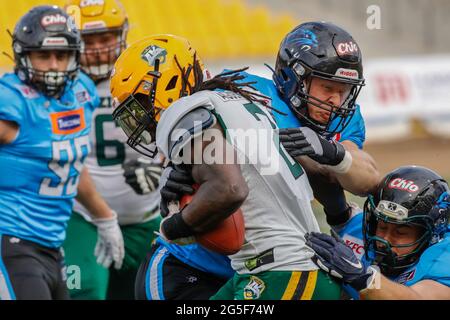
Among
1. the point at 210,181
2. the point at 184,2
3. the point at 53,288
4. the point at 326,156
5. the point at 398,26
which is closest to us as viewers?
the point at 210,181

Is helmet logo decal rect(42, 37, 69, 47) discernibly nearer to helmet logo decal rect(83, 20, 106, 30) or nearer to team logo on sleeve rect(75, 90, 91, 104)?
team logo on sleeve rect(75, 90, 91, 104)

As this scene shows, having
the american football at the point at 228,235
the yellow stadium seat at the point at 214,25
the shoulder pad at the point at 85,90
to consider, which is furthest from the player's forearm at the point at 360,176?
the yellow stadium seat at the point at 214,25

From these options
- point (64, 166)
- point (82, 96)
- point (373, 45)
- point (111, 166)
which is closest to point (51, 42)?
point (82, 96)

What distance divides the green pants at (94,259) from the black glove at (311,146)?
2.37m

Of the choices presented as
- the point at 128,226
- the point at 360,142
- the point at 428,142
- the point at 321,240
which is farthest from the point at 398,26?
the point at 321,240

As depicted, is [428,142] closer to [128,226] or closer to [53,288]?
[128,226]

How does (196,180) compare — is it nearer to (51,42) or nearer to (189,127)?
(189,127)

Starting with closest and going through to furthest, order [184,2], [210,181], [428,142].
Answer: [210,181]
[428,142]
[184,2]

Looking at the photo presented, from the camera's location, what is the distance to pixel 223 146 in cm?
308

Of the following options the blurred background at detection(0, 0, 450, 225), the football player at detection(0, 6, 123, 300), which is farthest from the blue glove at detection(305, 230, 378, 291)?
the blurred background at detection(0, 0, 450, 225)

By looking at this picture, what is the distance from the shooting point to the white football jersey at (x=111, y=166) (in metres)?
5.75

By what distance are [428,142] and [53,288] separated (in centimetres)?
894

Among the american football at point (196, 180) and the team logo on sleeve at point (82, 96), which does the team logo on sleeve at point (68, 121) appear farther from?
the team logo on sleeve at point (82, 96)

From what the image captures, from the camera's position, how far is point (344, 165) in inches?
148
